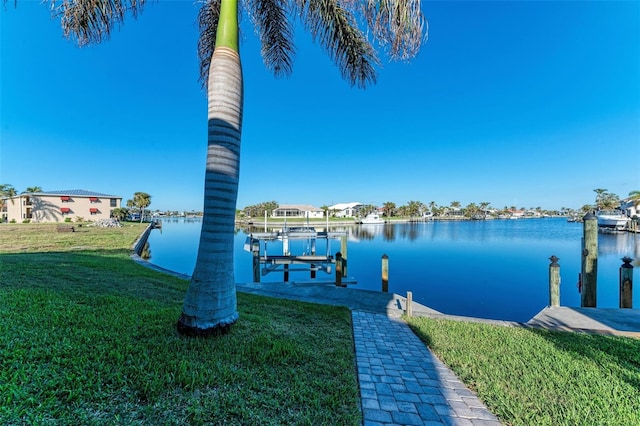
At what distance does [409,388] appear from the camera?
295 centimetres

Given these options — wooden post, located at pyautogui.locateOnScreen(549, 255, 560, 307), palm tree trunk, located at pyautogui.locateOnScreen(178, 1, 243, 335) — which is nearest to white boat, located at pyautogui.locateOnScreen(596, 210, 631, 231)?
wooden post, located at pyautogui.locateOnScreen(549, 255, 560, 307)

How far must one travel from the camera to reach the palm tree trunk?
3.47 metres

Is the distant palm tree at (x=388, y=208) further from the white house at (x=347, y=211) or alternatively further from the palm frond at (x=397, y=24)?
the palm frond at (x=397, y=24)

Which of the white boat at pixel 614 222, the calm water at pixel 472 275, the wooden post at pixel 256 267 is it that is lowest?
the calm water at pixel 472 275

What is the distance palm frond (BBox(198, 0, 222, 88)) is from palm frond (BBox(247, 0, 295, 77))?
0.76m

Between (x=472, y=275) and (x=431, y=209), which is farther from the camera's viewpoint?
(x=431, y=209)

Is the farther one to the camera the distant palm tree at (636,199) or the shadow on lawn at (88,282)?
the distant palm tree at (636,199)

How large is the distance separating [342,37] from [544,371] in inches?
227

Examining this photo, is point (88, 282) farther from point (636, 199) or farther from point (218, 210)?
point (636, 199)

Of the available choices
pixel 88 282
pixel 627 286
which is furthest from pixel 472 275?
pixel 88 282

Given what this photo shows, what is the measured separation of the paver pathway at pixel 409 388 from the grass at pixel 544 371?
0.18 m

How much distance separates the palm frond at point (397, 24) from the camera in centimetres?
361

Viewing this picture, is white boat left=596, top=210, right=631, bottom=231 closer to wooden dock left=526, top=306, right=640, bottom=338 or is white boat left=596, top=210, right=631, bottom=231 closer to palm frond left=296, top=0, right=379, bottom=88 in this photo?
wooden dock left=526, top=306, right=640, bottom=338

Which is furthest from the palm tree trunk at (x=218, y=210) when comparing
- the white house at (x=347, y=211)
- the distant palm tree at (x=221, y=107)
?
the white house at (x=347, y=211)
